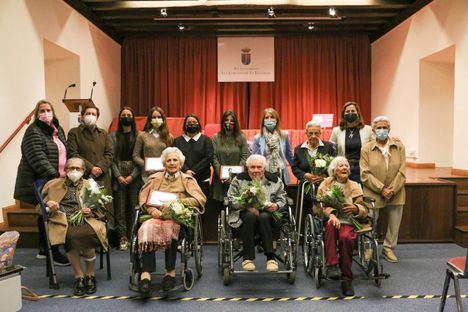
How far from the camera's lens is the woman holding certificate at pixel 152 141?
4340mm

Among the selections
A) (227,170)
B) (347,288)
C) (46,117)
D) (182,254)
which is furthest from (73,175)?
(347,288)

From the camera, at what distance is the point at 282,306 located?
9.75ft

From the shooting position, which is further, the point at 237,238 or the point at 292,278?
the point at 237,238

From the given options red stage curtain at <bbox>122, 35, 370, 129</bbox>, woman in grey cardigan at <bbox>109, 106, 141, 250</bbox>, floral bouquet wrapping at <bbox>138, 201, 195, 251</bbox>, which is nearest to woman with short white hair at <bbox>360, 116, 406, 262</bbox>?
floral bouquet wrapping at <bbox>138, 201, 195, 251</bbox>

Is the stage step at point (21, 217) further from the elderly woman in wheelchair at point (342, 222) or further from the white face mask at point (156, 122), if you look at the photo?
the elderly woman in wheelchair at point (342, 222)

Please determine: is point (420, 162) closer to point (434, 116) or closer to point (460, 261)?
point (434, 116)

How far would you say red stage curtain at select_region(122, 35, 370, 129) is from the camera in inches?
351

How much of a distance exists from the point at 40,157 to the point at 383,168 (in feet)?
10.0

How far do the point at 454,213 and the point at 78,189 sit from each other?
395 centimetres

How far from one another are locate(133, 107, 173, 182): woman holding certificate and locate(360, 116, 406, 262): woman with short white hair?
198cm

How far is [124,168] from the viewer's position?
14.5ft

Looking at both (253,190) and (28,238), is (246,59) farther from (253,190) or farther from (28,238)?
(253,190)

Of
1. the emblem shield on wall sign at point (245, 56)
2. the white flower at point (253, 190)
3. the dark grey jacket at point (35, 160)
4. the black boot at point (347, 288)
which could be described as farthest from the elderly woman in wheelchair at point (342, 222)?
the emblem shield on wall sign at point (245, 56)

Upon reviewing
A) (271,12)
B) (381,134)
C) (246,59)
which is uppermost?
(271,12)
